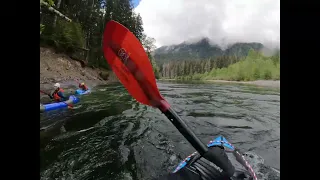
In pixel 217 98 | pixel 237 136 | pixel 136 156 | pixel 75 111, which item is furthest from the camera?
pixel 217 98

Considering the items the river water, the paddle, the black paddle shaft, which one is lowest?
the river water

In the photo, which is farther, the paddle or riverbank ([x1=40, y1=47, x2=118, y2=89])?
riverbank ([x1=40, y1=47, x2=118, y2=89])

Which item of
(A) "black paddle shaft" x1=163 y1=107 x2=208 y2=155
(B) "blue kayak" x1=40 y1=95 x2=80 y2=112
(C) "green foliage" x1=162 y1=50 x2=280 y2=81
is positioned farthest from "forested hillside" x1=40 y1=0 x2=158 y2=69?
(A) "black paddle shaft" x1=163 y1=107 x2=208 y2=155

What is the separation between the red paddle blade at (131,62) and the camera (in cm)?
86

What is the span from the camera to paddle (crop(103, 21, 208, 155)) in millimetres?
864

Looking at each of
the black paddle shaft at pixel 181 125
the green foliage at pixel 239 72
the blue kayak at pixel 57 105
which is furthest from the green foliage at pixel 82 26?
the black paddle shaft at pixel 181 125

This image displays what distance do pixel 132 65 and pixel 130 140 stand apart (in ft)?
4.46

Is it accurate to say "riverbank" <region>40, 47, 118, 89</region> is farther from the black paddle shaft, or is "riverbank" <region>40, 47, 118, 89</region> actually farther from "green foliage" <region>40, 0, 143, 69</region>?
the black paddle shaft

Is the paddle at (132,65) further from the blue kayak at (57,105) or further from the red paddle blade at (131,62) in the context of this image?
the blue kayak at (57,105)

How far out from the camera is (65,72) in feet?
16.3

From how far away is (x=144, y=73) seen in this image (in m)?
0.87
